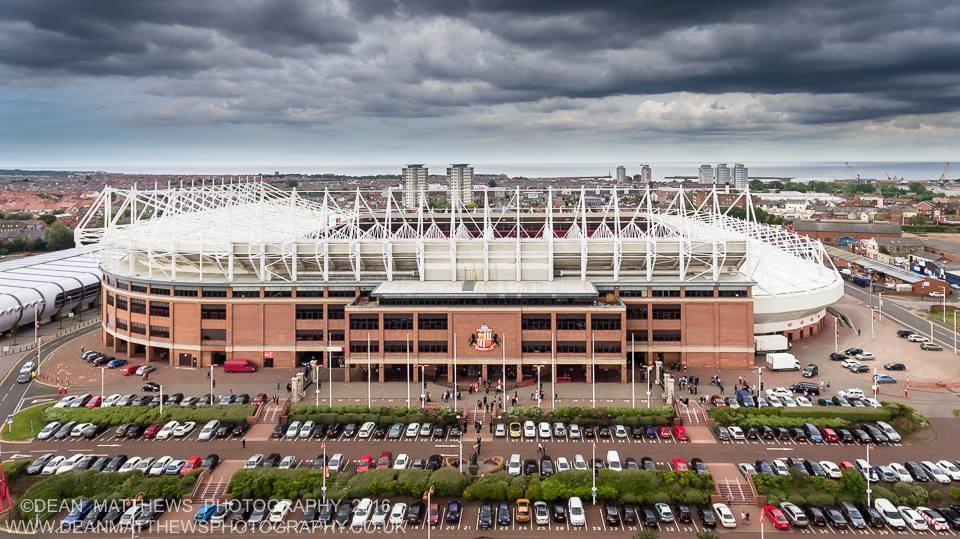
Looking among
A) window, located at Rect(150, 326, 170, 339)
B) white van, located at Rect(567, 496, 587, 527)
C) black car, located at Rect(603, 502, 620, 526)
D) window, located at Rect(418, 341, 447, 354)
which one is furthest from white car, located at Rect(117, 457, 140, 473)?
black car, located at Rect(603, 502, 620, 526)

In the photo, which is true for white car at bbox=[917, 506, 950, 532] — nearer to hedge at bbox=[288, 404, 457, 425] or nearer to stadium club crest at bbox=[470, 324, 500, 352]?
hedge at bbox=[288, 404, 457, 425]

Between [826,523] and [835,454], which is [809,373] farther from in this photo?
[826,523]

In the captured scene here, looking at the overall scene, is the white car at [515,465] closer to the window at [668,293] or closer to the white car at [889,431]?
the white car at [889,431]

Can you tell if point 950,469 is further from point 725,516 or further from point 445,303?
point 445,303

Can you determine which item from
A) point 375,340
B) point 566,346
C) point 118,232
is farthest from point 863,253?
point 118,232

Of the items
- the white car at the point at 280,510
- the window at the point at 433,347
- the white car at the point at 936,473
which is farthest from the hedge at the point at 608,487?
the window at the point at 433,347

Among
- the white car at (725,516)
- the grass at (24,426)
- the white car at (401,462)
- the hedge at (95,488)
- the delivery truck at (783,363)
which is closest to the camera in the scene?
the white car at (725,516)
